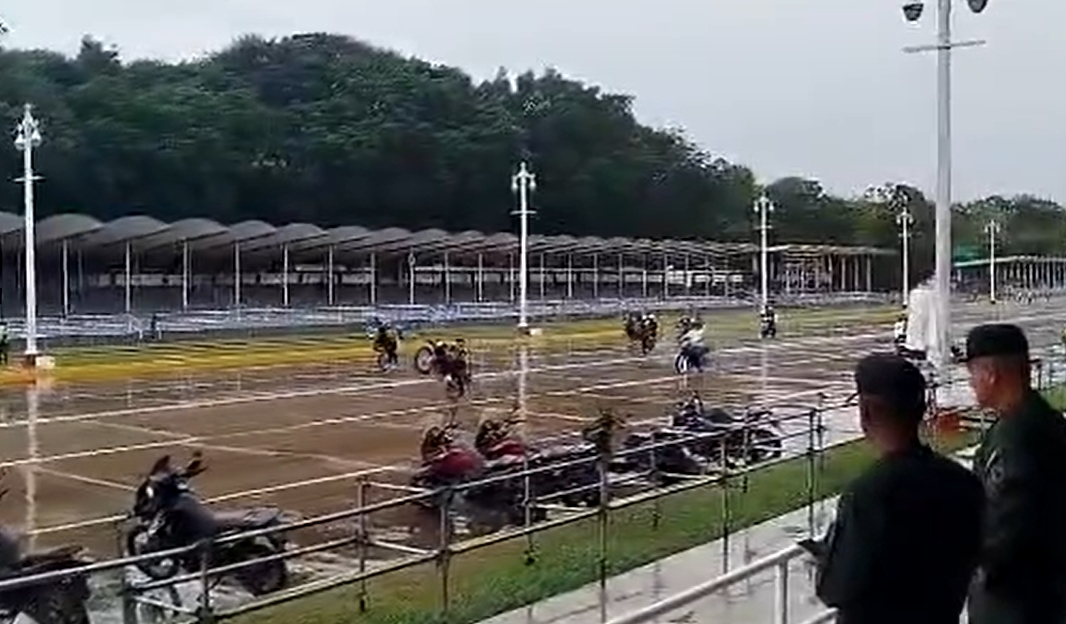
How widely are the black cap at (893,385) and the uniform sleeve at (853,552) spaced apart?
0.26m

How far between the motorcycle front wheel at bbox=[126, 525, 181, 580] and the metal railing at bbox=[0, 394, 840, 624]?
5cm

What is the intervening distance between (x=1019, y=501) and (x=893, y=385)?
3.00 ft

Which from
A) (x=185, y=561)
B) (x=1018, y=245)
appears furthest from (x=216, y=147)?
(x=1018, y=245)

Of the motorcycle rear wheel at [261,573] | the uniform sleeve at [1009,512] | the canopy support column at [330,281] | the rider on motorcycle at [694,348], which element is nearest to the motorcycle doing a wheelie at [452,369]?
the rider on motorcycle at [694,348]

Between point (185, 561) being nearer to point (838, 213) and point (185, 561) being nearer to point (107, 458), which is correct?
point (107, 458)

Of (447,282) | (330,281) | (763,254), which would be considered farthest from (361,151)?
(763,254)

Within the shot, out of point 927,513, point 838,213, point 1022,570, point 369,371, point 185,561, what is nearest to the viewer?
point 927,513

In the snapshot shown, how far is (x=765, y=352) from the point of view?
129 ft

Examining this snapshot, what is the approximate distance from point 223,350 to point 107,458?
22916 mm

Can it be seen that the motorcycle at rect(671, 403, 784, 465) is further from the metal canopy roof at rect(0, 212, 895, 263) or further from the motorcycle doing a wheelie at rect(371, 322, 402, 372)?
the metal canopy roof at rect(0, 212, 895, 263)

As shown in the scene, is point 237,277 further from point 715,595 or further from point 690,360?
point 715,595

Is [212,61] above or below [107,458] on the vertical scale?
above

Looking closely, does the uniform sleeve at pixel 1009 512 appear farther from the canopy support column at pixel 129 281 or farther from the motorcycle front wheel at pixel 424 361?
the canopy support column at pixel 129 281

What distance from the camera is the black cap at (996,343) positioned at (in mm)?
4492
